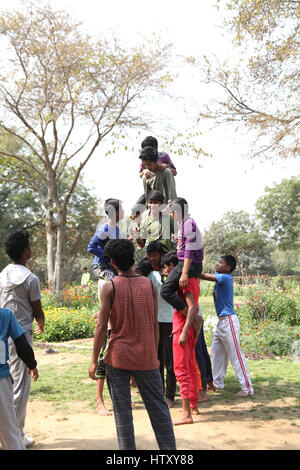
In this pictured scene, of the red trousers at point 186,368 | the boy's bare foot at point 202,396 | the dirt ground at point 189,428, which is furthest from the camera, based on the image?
the boy's bare foot at point 202,396

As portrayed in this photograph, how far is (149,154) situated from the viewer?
507 cm

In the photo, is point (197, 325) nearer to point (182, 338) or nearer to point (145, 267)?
point (182, 338)

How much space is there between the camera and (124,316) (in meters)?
3.00

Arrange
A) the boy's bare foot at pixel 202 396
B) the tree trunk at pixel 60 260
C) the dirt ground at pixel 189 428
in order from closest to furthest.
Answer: the dirt ground at pixel 189 428, the boy's bare foot at pixel 202 396, the tree trunk at pixel 60 260

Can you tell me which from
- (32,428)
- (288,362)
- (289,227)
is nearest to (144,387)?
(32,428)

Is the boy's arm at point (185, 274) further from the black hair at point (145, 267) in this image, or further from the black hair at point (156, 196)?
the black hair at point (156, 196)

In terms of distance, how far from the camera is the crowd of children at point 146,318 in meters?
2.97

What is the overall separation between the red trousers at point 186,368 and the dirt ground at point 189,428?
28 centimetres

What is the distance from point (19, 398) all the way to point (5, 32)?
13.3 meters

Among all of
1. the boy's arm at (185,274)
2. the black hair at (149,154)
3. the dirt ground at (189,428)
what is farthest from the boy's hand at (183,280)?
the black hair at (149,154)

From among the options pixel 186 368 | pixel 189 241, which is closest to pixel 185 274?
pixel 189 241

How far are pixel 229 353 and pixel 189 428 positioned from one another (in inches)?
62.4
